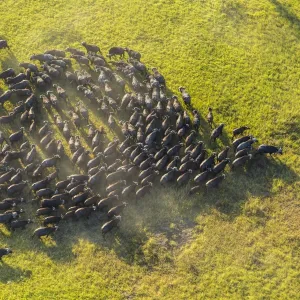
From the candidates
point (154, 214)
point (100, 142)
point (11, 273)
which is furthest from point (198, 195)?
point (11, 273)

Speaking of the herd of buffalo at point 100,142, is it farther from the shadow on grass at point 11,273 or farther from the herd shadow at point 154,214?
the shadow on grass at point 11,273

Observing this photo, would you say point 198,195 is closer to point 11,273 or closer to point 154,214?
point 154,214

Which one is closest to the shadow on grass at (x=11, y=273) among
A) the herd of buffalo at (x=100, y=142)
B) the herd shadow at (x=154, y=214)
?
the herd shadow at (x=154, y=214)

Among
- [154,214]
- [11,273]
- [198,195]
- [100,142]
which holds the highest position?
[198,195]

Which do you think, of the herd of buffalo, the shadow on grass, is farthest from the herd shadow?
the herd of buffalo

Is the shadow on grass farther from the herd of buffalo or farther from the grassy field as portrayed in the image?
the herd of buffalo
